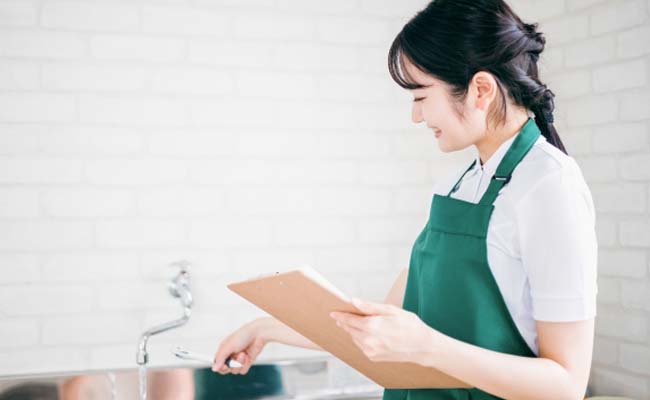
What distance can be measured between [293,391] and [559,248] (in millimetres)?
1337

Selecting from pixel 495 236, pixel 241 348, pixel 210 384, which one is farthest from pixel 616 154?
pixel 210 384

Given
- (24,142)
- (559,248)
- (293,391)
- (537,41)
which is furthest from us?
(293,391)

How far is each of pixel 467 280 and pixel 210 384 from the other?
1183 millimetres

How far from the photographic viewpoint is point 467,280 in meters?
1.35

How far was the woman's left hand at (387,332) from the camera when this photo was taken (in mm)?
1173

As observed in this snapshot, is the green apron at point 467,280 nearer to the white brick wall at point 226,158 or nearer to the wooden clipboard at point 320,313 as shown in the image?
the wooden clipboard at point 320,313

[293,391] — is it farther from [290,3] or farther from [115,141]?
[290,3]

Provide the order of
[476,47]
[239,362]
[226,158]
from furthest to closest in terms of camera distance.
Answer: [226,158] → [239,362] → [476,47]

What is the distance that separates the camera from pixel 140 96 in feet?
7.43

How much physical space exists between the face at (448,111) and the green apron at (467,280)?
0.08 m

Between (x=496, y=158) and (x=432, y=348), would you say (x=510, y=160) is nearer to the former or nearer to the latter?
(x=496, y=158)

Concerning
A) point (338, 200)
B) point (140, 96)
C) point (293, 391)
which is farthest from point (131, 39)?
point (293, 391)

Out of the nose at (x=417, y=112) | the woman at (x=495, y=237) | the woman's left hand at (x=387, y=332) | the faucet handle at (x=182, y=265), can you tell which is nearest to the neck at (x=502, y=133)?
the woman at (x=495, y=237)

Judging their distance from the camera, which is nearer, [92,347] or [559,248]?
[559,248]
